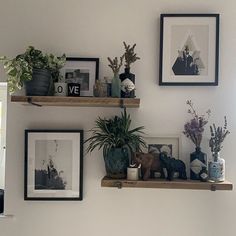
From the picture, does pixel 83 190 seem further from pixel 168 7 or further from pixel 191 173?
pixel 168 7

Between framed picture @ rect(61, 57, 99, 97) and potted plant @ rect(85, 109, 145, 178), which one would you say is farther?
framed picture @ rect(61, 57, 99, 97)

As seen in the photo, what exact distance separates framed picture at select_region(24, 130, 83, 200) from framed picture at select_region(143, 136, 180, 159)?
430 mm

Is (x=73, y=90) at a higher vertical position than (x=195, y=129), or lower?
higher

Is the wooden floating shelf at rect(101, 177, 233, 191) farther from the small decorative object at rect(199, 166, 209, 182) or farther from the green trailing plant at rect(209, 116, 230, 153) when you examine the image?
the green trailing plant at rect(209, 116, 230, 153)

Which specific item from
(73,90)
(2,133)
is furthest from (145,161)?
(2,133)

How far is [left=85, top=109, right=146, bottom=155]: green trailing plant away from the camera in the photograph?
175 centimetres

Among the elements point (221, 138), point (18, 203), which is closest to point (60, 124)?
point (18, 203)

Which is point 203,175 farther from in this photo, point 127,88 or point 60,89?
point 60,89

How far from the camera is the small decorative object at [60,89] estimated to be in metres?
1.75

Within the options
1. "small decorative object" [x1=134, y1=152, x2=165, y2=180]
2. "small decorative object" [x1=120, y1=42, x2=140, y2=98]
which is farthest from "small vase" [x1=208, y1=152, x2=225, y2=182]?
"small decorative object" [x1=120, y1=42, x2=140, y2=98]

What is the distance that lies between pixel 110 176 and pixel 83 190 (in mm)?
268

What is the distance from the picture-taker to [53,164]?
74.9 inches

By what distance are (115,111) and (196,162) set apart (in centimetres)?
58

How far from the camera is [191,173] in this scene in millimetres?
1758
